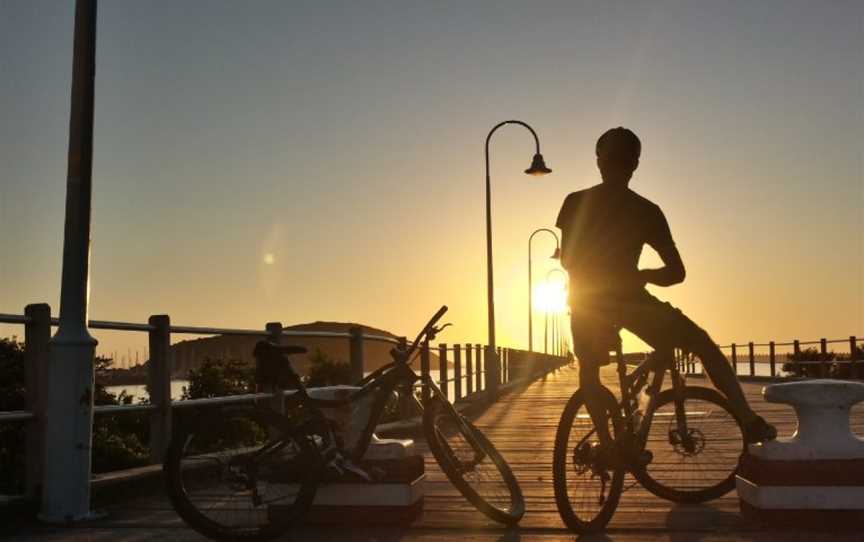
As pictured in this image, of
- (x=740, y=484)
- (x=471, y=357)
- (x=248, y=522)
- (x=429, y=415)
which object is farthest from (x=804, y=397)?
(x=471, y=357)

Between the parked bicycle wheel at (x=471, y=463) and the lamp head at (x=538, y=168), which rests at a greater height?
the lamp head at (x=538, y=168)

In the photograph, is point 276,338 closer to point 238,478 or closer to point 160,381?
point 160,381

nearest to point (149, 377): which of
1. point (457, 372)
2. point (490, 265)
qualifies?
point (457, 372)

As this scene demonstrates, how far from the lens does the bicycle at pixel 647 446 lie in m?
5.34

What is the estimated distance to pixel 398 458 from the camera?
565 cm

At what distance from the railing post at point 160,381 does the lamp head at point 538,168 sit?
19.9 meters

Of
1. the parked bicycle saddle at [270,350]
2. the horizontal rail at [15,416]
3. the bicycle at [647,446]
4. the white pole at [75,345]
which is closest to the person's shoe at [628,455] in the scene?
the bicycle at [647,446]

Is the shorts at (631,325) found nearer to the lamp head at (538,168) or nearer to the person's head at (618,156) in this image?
the person's head at (618,156)

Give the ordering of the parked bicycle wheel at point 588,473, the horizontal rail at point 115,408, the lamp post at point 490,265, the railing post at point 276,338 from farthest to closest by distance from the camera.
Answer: the lamp post at point 490,265
the railing post at point 276,338
the horizontal rail at point 115,408
the parked bicycle wheel at point 588,473

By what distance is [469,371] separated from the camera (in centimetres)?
1997

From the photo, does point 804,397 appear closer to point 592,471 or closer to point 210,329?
point 592,471

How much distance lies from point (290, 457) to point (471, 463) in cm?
102

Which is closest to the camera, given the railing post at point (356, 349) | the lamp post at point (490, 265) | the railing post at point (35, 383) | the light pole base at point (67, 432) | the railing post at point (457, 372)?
the light pole base at point (67, 432)

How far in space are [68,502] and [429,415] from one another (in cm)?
225
